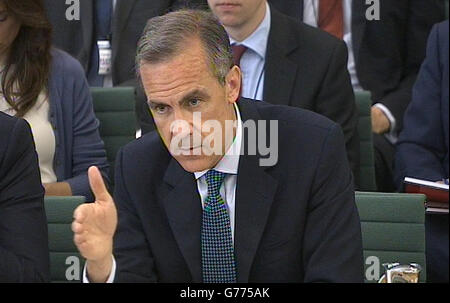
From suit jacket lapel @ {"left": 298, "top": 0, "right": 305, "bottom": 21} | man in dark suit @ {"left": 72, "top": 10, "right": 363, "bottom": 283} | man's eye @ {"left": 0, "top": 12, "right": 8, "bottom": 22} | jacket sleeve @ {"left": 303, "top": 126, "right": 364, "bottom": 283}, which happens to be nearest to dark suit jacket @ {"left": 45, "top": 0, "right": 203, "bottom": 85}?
man's eye @ {"left": 0, "top": 12, "right": 8, "bottom": 22}

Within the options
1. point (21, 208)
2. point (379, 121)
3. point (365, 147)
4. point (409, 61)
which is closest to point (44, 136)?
point (21, 208)

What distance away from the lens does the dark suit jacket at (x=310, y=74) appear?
204 centimetres

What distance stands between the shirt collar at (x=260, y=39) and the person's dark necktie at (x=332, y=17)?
19.4 inches

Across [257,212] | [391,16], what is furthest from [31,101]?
Result: [391,16]

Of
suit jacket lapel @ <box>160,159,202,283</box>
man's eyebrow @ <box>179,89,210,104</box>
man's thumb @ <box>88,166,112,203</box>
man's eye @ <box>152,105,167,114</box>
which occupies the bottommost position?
suit jacket lapel @ <box>160,159,202,283</box>

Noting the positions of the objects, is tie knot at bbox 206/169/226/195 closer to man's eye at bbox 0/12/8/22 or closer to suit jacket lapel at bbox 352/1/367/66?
man's eye at bbox 0/12/8/22

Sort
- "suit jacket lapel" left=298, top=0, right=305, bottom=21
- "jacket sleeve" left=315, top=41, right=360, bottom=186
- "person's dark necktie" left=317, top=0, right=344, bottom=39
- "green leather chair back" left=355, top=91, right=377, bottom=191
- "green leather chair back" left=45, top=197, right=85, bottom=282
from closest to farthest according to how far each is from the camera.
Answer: "green leather chair back" left=45, top=197, right=85, bottom=282, "jacket sleeve" left=315, top=41, right=360, bottom=186, "green leather chair back" left=355, top=91, right=377, bottom=191, "suit jacket lapel" left=298, top=0, right=305, bottom=21, "person's dark necktie" left=317, top=0, right=344, bottom=39

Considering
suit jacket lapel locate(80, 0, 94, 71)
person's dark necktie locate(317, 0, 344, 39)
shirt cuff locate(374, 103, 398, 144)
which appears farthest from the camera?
shirt cuff locate(374, 103, 398, 144)

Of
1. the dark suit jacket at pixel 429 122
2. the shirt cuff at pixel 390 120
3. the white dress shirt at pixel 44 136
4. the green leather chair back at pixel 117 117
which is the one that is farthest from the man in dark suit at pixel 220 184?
the shirt cuff at pixel 390 120

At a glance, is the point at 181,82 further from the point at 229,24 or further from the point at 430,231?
the point at 430,231

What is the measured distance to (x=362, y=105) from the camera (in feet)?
7.55

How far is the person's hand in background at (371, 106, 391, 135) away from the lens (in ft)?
8.69

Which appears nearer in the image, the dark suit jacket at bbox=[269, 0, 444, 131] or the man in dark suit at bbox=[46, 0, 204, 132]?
the man in dark suit at bbox=[46, 0, 204, 132]

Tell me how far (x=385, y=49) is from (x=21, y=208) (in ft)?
4.65
